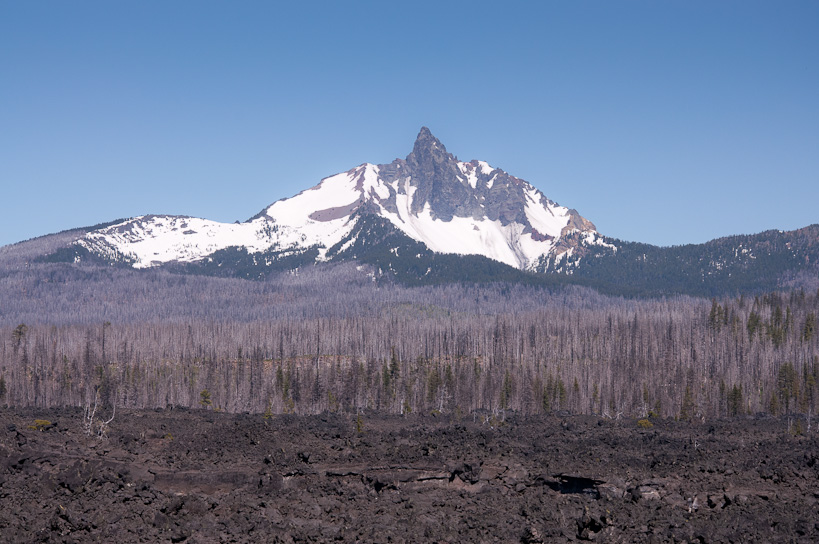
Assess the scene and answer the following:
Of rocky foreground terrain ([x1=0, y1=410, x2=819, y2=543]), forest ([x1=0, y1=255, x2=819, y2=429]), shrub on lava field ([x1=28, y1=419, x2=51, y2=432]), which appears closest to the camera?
rocky foreground terrain ([x1=0, y1=410, x2=819, y2=543])

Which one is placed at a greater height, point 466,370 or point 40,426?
point 40,426

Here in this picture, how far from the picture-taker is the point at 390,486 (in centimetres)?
4866

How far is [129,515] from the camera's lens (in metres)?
38.8

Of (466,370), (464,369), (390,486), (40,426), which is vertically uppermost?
(40,426)

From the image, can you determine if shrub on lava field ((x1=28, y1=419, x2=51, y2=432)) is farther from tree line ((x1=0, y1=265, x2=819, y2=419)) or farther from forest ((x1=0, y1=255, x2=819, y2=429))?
tree line ((x1=0, y1=265, x2=819, y2=419))

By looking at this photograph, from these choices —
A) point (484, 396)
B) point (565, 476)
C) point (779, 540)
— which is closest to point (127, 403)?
point (484, 396)

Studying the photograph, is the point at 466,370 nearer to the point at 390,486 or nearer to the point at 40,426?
the point at 40,426

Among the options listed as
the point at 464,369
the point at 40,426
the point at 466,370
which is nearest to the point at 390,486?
the point at 40,426

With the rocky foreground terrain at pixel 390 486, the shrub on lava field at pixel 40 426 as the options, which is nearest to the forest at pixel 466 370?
the shrub on lava field at pixel 40 426

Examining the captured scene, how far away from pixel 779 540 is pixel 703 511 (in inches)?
267

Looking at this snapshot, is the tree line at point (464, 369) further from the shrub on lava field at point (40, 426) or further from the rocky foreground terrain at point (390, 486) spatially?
the shrub on lava field at point (40, 426)

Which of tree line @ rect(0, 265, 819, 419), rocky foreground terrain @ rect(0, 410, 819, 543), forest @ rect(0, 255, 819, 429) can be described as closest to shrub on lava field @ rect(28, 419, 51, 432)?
rocky foreground terrain @ rect(0, 410, 819, 543)

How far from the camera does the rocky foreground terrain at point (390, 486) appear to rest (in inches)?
1459

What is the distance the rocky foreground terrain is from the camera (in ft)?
122
